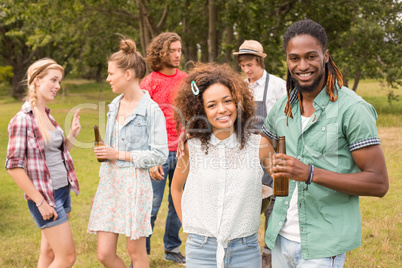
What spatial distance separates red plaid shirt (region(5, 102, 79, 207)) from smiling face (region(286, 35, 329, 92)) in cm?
→ 225

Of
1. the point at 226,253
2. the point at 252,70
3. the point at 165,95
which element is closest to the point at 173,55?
the point at 165,95

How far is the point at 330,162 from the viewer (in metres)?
2.64

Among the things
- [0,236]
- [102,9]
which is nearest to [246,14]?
[102,9]

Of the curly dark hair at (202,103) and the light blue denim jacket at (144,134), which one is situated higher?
the curly dark hair at (202,103)

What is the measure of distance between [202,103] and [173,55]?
2.33 meters

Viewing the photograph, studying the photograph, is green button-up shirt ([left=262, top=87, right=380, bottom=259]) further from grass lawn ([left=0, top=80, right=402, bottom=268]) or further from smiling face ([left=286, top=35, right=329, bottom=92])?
grass lawn ([left=0, top=80, right=402, bottom=268])

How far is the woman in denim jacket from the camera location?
162 inches

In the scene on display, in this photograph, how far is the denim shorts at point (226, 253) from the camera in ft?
9.91

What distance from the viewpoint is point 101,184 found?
13.8 ft

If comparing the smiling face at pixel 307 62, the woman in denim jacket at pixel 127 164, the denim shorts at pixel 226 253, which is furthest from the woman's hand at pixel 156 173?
the smiling face at pixel 307 62

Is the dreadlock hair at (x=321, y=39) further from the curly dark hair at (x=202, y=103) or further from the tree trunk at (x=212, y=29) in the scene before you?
the tree trunk at (x=212, y=29)

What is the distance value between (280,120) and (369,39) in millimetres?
17513

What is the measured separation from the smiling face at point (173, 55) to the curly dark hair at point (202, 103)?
2.11 meters

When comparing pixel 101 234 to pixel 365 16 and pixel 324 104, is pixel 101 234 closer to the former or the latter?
pixel 324 104
